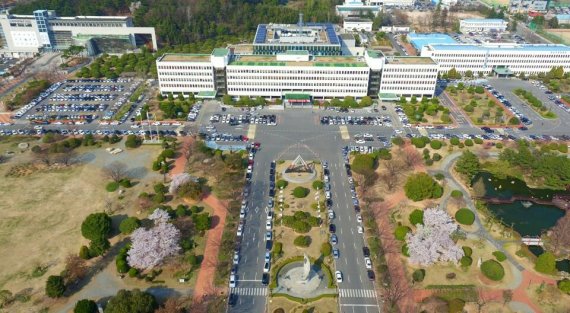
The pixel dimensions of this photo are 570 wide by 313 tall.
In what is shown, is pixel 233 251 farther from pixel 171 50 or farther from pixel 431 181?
pixel 171 50

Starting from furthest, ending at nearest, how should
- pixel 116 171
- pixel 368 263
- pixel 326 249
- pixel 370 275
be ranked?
1. pixel 116 171
2. pixel 326 249
3. pixel 368 263
4. pixel 370 275

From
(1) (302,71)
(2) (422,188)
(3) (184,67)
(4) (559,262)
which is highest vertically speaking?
(3) (184,67)

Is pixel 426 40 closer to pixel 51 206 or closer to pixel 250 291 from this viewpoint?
pixel 250 291

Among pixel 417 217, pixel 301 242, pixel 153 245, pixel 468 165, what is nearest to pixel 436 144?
pixel 468 165

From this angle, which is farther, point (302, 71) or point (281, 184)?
point (302, 71)

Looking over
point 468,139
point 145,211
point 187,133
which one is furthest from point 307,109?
point 145,211

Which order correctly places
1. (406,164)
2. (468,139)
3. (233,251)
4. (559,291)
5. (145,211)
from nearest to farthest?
(559,291) < (233,251) < (145,211) < (406,164) < (468,139)
